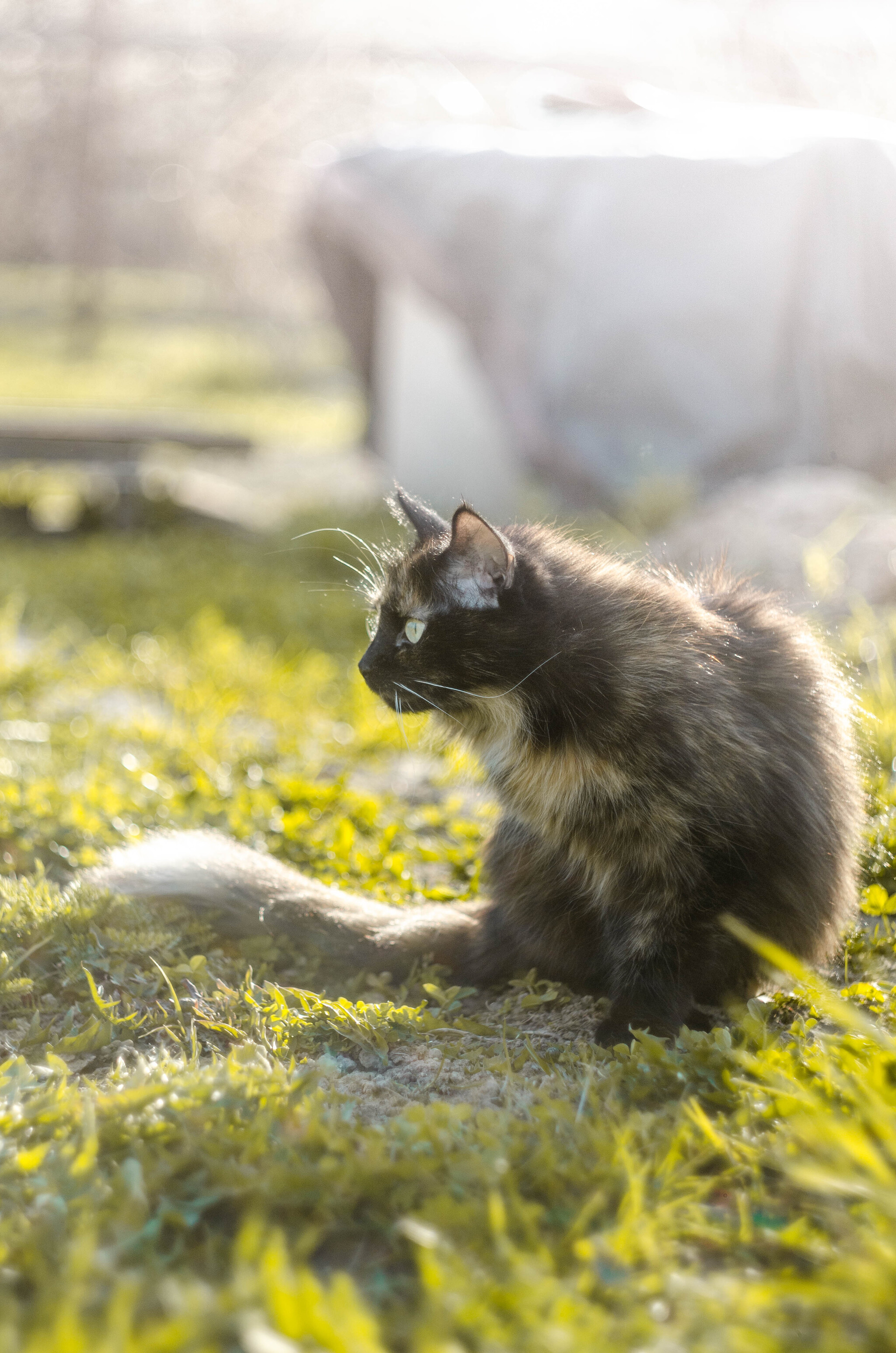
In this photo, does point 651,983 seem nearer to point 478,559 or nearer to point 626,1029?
point 626,1029

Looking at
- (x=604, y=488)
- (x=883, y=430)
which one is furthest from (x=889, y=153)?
(x=604, y=488)

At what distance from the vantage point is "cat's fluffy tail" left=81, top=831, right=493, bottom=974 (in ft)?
9.24

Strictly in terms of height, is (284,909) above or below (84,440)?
above

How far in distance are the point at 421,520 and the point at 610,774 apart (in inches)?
32.5

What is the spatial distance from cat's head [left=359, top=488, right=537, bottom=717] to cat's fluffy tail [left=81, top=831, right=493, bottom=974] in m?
0.59

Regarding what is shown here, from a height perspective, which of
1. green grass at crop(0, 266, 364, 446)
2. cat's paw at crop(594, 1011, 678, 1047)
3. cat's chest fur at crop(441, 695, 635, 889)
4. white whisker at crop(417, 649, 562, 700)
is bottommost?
green grass at crop(0, 266, 364, 446)

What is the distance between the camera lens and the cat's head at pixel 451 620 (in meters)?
2.49

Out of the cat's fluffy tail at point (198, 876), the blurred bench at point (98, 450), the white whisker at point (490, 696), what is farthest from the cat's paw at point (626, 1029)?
the blurred bench at point (98, 450)

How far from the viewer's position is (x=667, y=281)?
26.3 ft

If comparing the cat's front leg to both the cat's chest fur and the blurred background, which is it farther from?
the blurred background

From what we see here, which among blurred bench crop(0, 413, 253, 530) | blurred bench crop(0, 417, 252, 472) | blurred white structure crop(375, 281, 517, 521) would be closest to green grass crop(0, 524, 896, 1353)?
blurred bench crop(0, 413, 253, 530)

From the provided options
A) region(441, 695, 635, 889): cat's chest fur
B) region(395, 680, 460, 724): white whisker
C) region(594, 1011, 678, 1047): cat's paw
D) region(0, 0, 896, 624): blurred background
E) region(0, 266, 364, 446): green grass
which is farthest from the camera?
region(0, 266, 364, 446): green grass

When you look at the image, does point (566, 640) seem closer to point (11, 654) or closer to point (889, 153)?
point (11, 654)

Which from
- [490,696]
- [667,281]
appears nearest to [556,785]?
[490,696]
